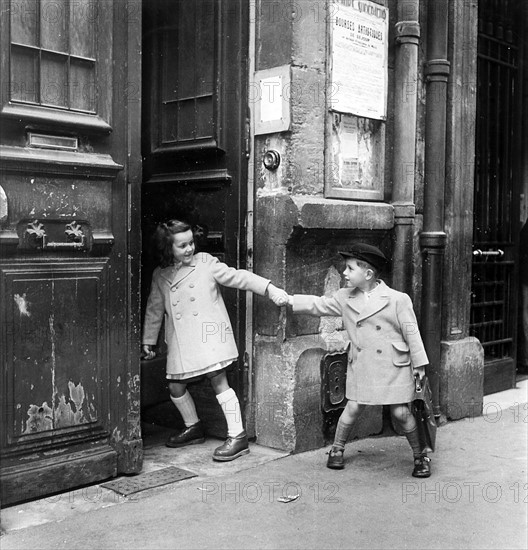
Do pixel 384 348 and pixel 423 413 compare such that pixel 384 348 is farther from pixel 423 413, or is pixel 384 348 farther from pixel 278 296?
pixel 278 296

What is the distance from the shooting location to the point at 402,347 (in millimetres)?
4609

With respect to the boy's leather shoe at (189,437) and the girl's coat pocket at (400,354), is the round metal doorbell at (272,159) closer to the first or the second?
the girl's coat pocket at (400,354)

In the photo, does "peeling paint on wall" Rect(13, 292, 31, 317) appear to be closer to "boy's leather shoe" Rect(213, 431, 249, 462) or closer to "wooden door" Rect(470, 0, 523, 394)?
"boy's leather shoe" Rect(213, 431, 249, 462)

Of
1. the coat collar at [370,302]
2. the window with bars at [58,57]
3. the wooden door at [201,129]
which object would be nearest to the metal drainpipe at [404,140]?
the coat collar at [370,302]

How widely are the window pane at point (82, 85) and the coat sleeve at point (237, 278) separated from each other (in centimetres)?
129

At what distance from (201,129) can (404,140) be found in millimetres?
1452

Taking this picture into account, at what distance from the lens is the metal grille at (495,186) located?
6805mm

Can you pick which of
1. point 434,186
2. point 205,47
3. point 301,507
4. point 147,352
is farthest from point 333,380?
point 205,47

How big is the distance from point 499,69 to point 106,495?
16.5 ft

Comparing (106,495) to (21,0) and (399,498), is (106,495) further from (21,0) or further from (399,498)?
(21,0)

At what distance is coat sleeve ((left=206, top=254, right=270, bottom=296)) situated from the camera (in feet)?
15.9

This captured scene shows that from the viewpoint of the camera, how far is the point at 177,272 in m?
5.05

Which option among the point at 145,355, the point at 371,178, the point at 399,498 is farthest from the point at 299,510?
the point at 371,178

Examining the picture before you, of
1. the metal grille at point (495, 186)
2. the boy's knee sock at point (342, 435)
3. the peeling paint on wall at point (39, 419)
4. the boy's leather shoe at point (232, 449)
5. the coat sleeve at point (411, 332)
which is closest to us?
the peeling paint on wall at point (39, 419)
